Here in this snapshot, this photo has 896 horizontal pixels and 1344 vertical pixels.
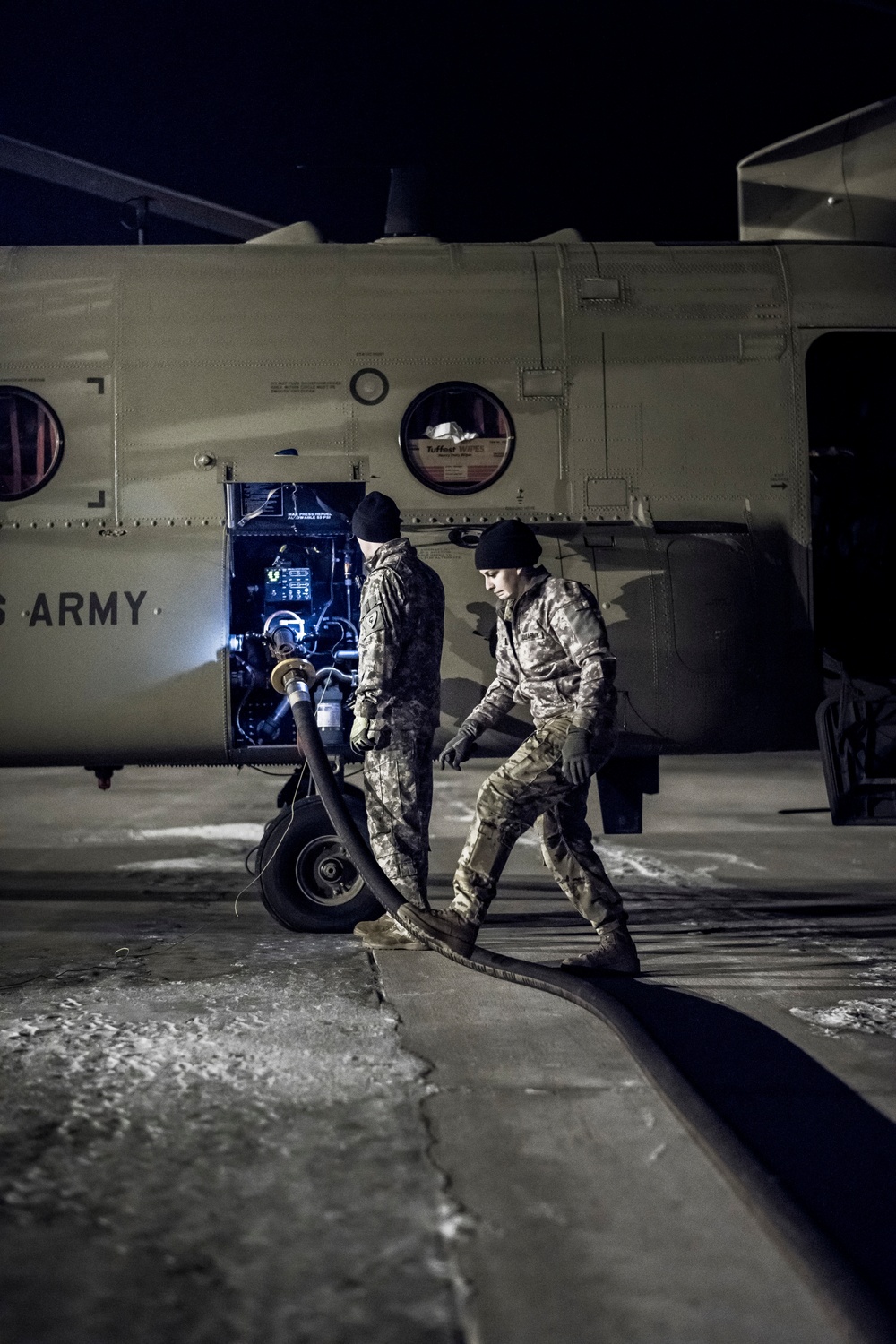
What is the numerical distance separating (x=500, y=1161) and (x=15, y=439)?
4872 millimetres

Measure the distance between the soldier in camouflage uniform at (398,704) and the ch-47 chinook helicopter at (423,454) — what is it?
2.00 feet

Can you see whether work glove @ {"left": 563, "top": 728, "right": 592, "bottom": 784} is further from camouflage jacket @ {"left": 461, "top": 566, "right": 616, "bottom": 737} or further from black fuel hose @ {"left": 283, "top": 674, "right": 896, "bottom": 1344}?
black fuel hose @ {"left": 283, "top": 674, "right": 896, "bottom": 1344}

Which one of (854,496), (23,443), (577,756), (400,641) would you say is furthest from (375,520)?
(854,496)

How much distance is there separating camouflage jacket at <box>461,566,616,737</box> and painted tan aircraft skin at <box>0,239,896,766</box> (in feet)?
3.13

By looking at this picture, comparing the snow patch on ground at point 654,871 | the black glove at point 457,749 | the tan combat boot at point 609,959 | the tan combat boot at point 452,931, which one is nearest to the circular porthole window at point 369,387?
the black glove at point 457,749

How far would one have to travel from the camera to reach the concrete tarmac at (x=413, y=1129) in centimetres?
266

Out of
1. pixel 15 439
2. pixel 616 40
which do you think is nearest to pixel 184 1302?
pixel 15 439

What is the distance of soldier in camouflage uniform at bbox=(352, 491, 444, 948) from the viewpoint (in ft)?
19.3

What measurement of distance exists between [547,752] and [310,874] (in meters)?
1.75

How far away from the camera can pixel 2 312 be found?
674cm

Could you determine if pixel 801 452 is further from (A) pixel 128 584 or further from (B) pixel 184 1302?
(B) pixel 184 1302

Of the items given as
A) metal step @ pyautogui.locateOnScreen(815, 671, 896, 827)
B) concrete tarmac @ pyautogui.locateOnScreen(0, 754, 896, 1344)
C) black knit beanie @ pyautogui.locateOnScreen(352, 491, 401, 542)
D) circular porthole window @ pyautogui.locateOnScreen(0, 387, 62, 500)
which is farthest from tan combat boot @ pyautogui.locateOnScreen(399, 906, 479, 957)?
circular porthole window @ pyautogui.locateOnScreen(0, 387, 62, 500)

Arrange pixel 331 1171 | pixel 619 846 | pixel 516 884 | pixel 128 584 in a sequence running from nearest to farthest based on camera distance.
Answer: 1. pixel 331 1171
2. pixel 128 584
3. pixel 516 884
4. pixel 619 846

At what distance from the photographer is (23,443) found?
265 inches
